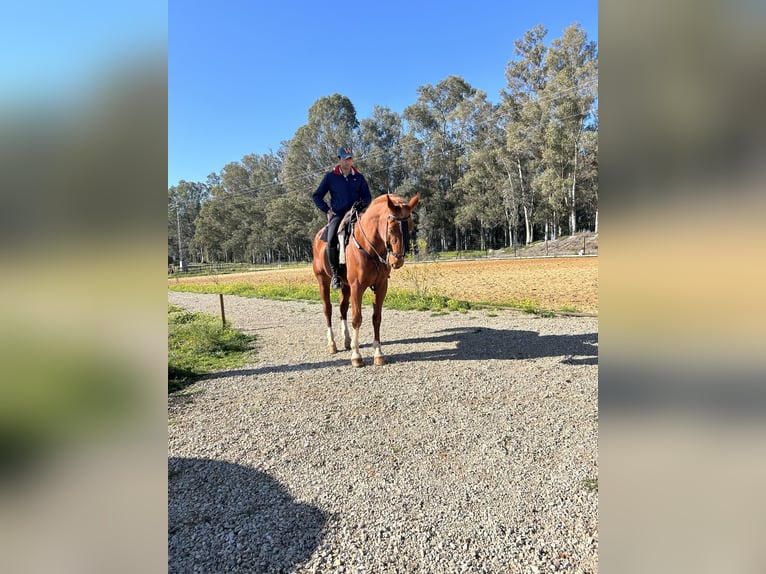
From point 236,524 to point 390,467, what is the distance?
120 centimetres

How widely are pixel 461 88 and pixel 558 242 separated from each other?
83.3ft

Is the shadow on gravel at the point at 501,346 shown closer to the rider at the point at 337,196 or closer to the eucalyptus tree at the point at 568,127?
the rider at the point at 337,196

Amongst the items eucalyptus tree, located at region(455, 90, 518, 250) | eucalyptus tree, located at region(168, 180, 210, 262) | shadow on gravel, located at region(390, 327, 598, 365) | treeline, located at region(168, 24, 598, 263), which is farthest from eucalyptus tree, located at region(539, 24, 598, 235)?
eucalyptus tree, located at region(168, 180, 210, 262)

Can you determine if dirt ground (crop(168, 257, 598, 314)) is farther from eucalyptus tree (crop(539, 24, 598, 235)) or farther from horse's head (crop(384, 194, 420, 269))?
eucalyptus tree (crop(539, 24, 598, 235))

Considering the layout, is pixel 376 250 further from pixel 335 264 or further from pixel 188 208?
pixel 188 208

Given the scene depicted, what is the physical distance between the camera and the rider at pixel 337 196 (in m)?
6.58

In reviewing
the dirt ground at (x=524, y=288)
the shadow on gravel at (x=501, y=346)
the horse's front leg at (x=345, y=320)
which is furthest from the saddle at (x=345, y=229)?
the dirt ground at (x=524, y=288)

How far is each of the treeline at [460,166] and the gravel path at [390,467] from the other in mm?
30180

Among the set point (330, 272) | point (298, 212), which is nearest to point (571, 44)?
point (298, 212)

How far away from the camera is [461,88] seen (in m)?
47.8

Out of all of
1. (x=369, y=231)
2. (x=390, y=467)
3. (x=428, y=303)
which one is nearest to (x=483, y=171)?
(x=428, y=303)

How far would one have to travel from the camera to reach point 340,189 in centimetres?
664
